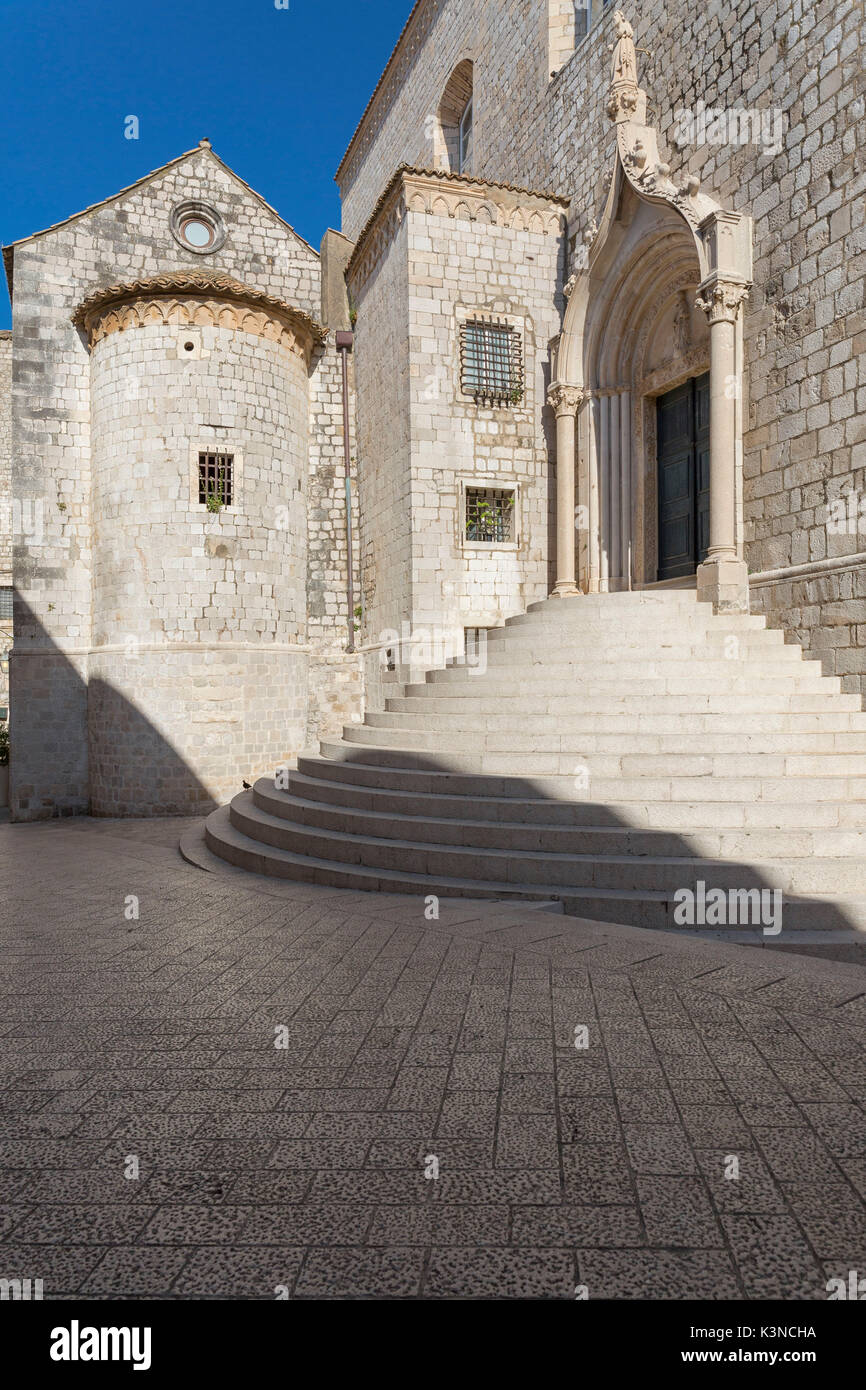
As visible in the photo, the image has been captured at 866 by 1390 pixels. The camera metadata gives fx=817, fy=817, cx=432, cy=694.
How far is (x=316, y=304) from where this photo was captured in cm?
1764

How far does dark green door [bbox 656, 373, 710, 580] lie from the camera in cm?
1224

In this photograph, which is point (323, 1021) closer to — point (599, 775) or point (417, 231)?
point (599, 775)

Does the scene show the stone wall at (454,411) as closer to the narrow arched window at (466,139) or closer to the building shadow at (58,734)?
the building shadow at (58,734)

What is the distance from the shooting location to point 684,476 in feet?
41.5

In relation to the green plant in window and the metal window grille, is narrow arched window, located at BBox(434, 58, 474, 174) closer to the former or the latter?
the metal window grille

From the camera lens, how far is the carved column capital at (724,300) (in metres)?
10.4

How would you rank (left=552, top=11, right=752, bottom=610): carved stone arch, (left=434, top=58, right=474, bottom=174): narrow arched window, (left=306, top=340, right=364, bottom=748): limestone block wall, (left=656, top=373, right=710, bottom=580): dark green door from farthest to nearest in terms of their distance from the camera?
1. (left=434, top=58, right=474, bottom=174): narrow arched window
2. (left=306, top=340, right=364, bottom=748): limestone block wall
3. (left=656, top=373, right=710, bottom=580): dark green door
4. (left=552, top=11, right=752, bottom=610): carved stone arch

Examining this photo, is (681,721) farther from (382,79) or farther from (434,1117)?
(382,79)

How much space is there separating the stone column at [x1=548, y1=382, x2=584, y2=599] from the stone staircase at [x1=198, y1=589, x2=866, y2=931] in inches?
139

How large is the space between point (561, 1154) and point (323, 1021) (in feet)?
5.06

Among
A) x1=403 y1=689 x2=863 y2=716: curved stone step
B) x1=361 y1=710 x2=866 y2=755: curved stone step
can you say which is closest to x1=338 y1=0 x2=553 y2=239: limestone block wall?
x1=403 y1=689 x2=863 y2=716: curved stone step

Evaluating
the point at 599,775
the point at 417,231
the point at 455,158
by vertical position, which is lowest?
the point at 599,775

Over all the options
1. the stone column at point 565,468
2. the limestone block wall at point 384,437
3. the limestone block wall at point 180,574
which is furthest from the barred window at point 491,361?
the limestone block wall at point 180,574
